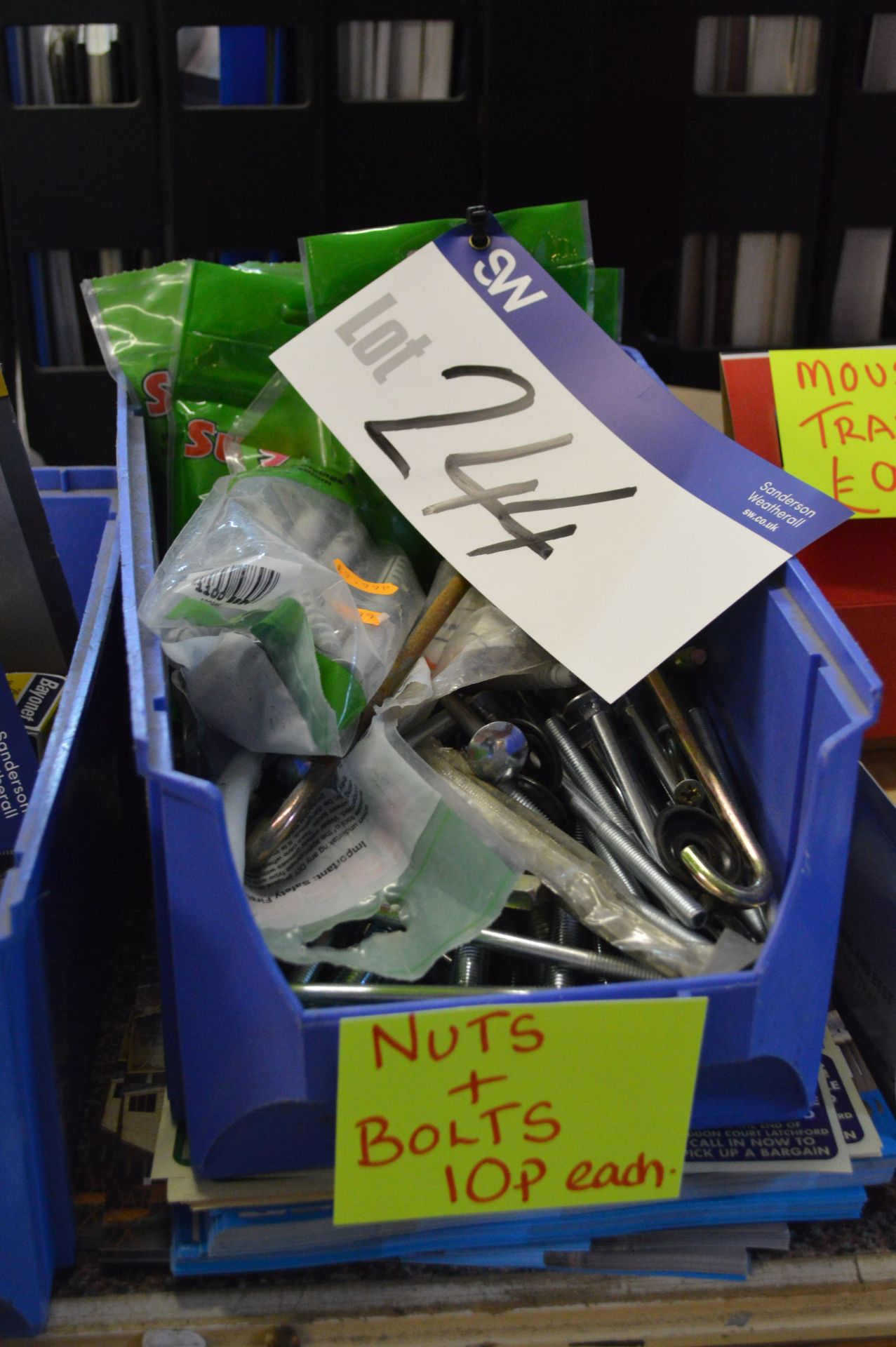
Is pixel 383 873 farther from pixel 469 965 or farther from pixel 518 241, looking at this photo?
pixel 518 241

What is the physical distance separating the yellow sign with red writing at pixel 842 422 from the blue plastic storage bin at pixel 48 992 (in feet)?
1.39

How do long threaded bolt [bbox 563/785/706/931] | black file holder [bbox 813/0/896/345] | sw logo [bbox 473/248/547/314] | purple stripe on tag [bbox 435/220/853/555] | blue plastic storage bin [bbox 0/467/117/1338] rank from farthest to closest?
black file holder [bbox 813/0/896/345] < sw logo [bbox 473/248/547/314] < purple stripe on tag [bbox 435/220/853/555] < long threaded bolt [bbox 563/785/706/931] < blue plastic storage bin [bbox 0/467/117/1338]

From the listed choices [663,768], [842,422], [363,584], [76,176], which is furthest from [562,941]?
[76,176]

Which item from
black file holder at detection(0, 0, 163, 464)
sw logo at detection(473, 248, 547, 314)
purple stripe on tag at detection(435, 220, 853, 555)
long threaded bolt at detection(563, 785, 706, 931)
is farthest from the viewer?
black file holder at detection(0, 0, 163, 464)

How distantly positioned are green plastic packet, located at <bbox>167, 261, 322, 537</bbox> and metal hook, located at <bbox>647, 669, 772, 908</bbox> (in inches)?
11.5

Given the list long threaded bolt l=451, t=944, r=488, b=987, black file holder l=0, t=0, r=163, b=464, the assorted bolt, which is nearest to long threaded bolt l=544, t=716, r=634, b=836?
the assorted bolt

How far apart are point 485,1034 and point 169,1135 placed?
18 centimetres

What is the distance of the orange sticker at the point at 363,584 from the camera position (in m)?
0.68

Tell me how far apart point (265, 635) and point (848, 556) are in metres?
0.38

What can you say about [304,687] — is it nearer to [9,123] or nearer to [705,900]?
[705,900]

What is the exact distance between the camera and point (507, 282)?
2.51ft

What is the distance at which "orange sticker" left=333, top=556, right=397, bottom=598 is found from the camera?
2.23 feet

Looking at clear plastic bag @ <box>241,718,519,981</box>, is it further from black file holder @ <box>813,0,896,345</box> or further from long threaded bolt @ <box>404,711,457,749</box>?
black file holder @ <box>813,0,896,345</box>

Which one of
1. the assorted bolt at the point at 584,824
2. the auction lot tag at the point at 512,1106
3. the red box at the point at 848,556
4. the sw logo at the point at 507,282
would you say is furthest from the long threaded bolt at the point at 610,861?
the sw logo at the point at 507,282
